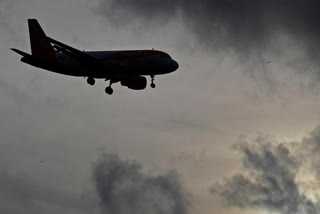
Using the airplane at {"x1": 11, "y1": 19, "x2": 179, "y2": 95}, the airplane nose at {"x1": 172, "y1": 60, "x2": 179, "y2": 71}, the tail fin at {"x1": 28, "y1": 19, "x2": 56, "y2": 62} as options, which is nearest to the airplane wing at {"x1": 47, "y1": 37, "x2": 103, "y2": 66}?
the airplane at {"x1": 11, "y1": 19, "x2": 179, "y2": 95}

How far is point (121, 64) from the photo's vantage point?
351 ft

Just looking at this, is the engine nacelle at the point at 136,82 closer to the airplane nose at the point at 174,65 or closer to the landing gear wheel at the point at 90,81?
the landing gear wheel at the point at 90,81

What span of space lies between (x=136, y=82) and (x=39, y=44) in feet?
61.5

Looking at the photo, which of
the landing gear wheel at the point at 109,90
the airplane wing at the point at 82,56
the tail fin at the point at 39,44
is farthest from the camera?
the tail fin at the point at 39,44

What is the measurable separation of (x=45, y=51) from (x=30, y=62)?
451 cm

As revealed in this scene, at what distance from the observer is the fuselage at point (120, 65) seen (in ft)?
349

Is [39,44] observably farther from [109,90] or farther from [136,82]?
[136,82]

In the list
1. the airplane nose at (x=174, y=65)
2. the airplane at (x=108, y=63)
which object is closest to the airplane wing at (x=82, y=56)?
the airplane at (x=108, y=63)

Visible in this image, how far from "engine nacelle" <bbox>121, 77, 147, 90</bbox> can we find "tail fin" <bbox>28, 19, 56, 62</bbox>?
512 inches

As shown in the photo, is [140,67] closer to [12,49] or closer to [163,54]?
[163,54]

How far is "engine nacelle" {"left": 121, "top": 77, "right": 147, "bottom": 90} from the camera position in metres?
109

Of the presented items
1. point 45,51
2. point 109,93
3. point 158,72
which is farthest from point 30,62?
point 158,72

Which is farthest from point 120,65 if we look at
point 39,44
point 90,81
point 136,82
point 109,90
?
point 39,44

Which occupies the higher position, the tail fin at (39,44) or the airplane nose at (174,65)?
the tail fin at (39,44)
